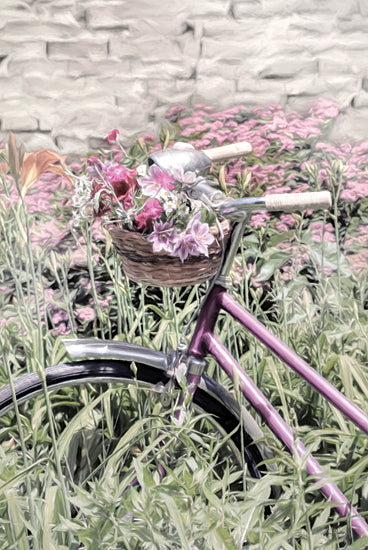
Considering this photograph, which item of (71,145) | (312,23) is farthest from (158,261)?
(312,23)

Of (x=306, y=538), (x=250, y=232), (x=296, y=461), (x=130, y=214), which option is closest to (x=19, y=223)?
(x=130, y=214)

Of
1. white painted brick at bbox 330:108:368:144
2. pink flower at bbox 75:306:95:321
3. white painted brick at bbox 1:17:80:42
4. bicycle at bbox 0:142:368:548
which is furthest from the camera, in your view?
white painted brick at bbox 330:108:368:144

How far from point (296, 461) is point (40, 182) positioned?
7.31 ft

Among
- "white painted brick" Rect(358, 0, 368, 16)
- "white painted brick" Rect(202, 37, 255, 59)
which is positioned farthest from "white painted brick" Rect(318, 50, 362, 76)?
"white painted brick" Rect(202, 37, 255, 59)

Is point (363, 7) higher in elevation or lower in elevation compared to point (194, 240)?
higher

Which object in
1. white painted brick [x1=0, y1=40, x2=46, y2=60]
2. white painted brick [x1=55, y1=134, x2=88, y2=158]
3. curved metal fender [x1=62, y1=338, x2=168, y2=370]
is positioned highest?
white painted brick [x1=0, y1=40, x2=46, y2=60]

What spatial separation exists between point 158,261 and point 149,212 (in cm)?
11

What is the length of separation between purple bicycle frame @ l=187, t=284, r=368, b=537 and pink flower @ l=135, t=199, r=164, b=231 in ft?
0.88

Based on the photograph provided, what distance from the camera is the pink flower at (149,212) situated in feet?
3.81

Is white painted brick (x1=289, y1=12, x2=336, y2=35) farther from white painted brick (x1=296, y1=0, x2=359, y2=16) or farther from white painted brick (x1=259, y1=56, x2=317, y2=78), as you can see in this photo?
white painted brick (x1=259, y1=56, x2=317, y2=78)

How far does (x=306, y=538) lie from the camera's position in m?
1.20

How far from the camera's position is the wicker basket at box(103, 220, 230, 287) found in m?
1.19

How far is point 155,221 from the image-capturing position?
1174 millimetres

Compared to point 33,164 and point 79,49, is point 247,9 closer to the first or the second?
point 79,49
